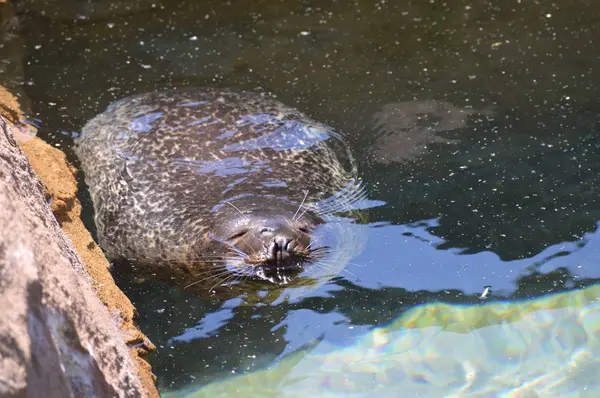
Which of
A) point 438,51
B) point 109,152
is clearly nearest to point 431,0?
point 438,51

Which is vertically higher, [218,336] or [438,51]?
[438,51]

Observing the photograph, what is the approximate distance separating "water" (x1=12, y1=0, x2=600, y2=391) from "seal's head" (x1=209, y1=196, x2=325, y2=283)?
0.23m

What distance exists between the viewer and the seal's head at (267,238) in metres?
4.81

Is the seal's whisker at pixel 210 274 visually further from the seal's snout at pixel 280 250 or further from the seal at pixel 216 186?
the seal's snout at pixel 280 250

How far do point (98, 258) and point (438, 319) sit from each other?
211cm

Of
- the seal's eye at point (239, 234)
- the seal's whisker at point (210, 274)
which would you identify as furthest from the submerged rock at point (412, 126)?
the seal's whisker at point (210, 274)

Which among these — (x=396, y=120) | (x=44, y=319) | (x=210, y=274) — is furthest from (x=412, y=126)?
(x=44, y=319)

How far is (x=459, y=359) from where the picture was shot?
4.29m

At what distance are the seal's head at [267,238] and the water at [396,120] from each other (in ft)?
0.77

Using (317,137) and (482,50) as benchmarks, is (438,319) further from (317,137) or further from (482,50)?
(482,50)

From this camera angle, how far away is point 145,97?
6609 millimetres

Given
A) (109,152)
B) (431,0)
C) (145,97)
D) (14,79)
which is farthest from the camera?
(431,0)

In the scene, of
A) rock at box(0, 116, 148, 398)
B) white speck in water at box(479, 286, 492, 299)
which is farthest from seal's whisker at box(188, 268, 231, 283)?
white speck in water at box(479, 286, 492, 299)

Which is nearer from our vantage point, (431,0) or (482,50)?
(482,50)
